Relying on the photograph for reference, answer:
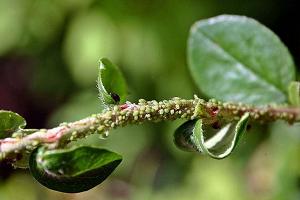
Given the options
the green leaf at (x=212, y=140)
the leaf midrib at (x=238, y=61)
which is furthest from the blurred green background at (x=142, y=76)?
the green leaf at (x=212, y=140)

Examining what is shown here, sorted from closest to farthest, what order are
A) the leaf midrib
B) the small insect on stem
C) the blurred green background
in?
the small insect on stem
the leaf midrib
the blurred green background

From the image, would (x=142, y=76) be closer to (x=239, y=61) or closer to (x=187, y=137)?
(x=239, y=61)

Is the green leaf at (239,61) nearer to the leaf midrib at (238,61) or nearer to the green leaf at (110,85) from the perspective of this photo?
the leaf midrib at (238,61)

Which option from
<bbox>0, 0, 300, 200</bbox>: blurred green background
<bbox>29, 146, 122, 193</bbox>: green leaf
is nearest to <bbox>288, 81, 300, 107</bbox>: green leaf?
<bbox>29, 146, 122, 193</bbox>: green leaf

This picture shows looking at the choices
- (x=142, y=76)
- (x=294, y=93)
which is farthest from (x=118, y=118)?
(x=142, y=76)

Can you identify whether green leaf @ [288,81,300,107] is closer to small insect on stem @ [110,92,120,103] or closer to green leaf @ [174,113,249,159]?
green leaf @ [174,113,249,159]

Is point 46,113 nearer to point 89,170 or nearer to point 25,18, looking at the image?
point 25,18
